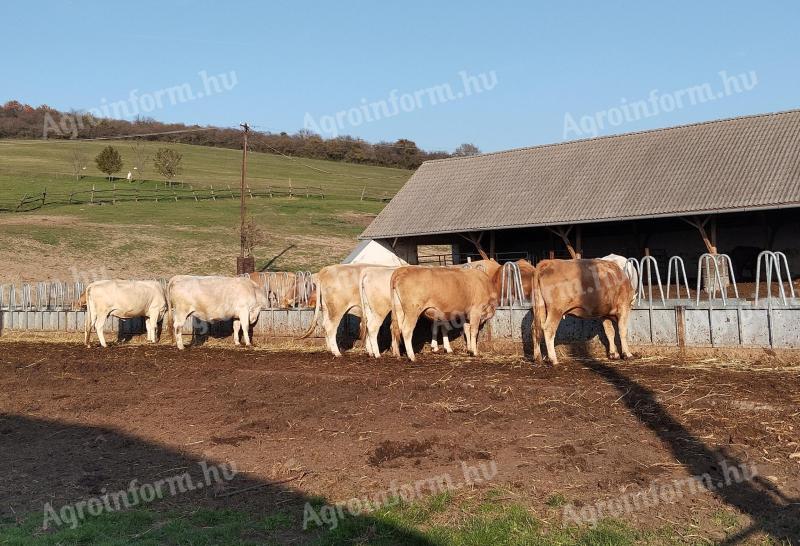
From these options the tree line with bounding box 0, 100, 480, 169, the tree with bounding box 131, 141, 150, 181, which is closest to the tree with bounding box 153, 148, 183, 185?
the tree with bounding box 131, 141, 150, 181

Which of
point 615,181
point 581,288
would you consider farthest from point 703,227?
point 581,288

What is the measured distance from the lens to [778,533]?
486cm

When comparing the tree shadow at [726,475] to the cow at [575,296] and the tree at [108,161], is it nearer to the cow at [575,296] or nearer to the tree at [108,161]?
the cow at [575,296]

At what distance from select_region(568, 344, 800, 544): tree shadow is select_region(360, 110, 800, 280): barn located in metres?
16.6

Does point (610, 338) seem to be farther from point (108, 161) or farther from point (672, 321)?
point (108, 161)

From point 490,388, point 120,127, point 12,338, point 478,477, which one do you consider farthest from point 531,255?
point 120,127

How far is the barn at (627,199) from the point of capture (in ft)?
83.7

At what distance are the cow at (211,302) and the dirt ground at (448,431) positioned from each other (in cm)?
474

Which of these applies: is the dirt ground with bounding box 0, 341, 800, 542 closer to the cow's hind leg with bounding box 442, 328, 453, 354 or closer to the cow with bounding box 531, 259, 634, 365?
the cow with bounding box 531, 259, 634, 365

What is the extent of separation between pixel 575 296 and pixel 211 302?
8923mm

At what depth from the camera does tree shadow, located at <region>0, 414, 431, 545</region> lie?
5477mm

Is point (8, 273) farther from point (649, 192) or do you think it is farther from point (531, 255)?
point (649, 192)

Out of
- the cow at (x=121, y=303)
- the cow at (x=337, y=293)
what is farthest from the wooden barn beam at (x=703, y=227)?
the cow at (x=121, y=303)

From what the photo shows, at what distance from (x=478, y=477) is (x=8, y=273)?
117 ft
